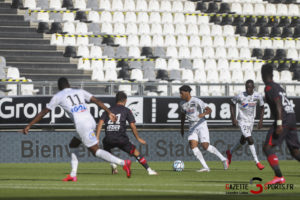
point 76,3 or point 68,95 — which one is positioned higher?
point 76,3

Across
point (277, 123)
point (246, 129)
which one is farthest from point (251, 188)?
point (246, 129)

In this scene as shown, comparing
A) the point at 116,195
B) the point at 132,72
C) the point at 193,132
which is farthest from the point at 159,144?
the point at 116,195

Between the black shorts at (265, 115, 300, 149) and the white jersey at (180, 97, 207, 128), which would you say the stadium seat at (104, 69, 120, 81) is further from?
the black shorts at (265, 115, 300, 149)

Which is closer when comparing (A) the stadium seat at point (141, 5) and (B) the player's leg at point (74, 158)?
(B) the player's leg at point (74, 158)

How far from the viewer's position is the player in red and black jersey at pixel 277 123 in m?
11.3

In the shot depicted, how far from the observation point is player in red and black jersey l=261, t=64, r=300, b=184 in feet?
37.1

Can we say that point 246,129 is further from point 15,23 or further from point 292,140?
point 15,23

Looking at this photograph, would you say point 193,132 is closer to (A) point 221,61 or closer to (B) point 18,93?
(B) point 18,93

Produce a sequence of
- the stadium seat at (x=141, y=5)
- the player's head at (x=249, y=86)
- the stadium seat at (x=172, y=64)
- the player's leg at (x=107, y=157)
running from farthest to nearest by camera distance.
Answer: the stadium seat at (x=141, y=5) < the stadium seat at (x=172, y=64) < the player's head at (x=249, y=86) < the player's leg at (x=107, y=157)

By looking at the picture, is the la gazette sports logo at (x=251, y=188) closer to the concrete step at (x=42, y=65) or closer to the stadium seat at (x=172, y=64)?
the concrete step at (x=42, y=65)

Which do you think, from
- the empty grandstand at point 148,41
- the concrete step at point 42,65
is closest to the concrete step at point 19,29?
the empty grandstand at point 148,41

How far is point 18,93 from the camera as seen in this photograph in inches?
839

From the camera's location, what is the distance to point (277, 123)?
11.3m

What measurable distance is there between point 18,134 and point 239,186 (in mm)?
11215
